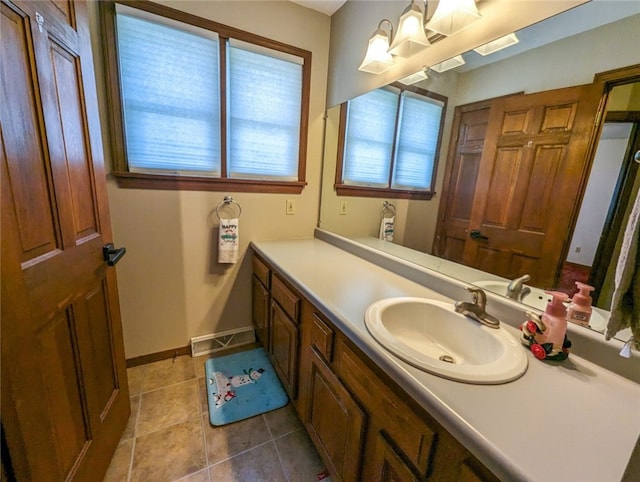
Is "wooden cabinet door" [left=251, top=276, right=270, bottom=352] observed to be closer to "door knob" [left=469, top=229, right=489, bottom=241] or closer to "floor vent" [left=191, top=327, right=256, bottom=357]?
"floor vent" [left=191, top=327, right=256, bottom=357]

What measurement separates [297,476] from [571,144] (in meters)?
1.72

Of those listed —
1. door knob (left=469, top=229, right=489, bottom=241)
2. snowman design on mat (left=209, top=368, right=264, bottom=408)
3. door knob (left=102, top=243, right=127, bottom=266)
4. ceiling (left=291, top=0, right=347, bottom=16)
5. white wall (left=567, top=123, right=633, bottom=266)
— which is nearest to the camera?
white wall (left=567, top=123, right=633, bottom=266)

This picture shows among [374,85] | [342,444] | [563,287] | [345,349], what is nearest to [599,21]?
[563,287]

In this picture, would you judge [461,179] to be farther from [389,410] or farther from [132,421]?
[132,421]

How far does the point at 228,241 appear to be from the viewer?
1.82 meters

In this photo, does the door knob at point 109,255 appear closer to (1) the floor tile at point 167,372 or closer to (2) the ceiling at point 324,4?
(1) the floor tile at point 167,372

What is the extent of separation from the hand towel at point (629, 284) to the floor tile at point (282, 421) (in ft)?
4.74

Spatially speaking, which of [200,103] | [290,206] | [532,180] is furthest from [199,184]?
[532,180]

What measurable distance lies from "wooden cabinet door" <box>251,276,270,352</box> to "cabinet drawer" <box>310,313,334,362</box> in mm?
625

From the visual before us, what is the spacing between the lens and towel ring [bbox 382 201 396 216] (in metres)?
1.80

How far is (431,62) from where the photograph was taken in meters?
1.25

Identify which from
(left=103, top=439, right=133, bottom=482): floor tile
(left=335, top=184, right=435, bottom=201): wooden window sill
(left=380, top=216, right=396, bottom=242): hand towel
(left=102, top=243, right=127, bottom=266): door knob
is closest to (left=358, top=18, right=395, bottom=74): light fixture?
(left=335, top=184, right=435, bottom=201): wooden window sill

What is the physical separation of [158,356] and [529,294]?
2.19 m

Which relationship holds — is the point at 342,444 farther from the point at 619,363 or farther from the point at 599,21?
the point at 599,21
